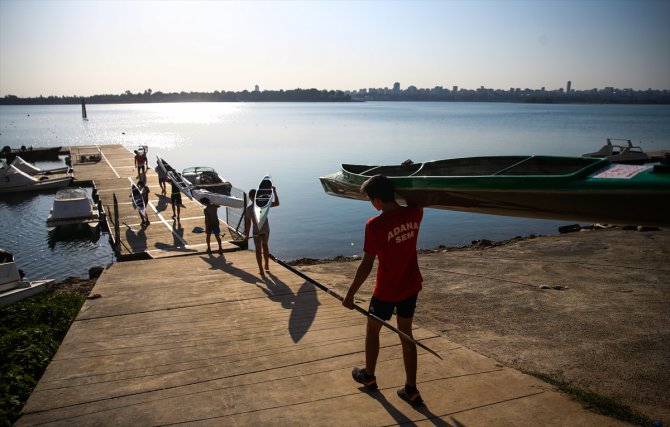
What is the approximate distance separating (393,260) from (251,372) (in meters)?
2.31

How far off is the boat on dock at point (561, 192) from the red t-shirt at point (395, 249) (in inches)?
19.3

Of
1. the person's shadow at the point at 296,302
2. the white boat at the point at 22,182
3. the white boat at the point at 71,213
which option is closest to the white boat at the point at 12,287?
the person's shadow at the point at 296,302

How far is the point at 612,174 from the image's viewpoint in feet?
14.1

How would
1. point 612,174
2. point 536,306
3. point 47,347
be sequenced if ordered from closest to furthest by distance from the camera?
1. point 612,174
2. point 47,347
3. point 536,306

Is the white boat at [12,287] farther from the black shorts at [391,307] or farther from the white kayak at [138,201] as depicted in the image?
the black shorts at [391,307]

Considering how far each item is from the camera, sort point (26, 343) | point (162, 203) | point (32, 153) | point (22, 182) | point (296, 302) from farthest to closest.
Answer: point (32, 153), point (22, 182), point (162, 203), point (296, 302), point (26, 343)

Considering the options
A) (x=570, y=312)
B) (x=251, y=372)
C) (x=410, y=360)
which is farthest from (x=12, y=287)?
(x=570, y=312)

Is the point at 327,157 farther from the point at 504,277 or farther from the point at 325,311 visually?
the point at 325,311

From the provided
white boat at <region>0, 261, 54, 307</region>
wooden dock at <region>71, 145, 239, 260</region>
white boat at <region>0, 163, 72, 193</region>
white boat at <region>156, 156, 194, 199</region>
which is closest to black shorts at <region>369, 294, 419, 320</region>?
wooden dock at <region>71, 145, 239, 260</region>

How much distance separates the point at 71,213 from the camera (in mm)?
25672

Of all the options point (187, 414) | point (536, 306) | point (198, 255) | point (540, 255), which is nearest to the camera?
point (187, 414)

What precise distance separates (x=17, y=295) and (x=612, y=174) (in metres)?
15.3

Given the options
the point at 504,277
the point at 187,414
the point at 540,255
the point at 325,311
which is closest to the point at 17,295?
the point at 325,311

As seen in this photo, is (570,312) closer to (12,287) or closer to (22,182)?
(12,287)
